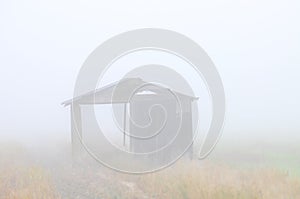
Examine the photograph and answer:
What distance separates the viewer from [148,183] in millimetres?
10141

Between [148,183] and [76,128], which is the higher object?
[76,128]

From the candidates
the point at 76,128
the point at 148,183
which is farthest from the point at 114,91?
the point at 148,183

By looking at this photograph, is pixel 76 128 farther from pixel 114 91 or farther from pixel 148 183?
pixel 148 183

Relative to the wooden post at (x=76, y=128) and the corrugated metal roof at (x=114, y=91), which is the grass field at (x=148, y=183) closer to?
the wooden post at (x=76, y=128)

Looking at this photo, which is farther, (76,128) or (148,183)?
(76,128)

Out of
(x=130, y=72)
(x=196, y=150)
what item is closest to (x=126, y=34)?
(x=130, y=72)

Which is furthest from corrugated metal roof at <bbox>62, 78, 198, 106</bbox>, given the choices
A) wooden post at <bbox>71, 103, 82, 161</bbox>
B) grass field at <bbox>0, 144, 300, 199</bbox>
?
grass field at <bbox>0, 144, 300, 199</bbox>

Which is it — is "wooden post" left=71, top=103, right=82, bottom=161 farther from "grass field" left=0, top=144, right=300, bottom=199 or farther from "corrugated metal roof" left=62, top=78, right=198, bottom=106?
"grass field" left=0, top=144, right=300, bottom=199

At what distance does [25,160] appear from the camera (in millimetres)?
14234

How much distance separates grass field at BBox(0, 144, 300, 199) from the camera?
8.16 m

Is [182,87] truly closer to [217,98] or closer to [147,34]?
[217,98]

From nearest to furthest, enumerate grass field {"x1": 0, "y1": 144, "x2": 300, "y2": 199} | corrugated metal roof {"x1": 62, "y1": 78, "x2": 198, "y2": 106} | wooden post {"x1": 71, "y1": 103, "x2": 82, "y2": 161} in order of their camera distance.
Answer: grass field {"x1": 0, "y1": 144, "x2": 300, "y2": 199}
corrugated metal roof {"x1": 62, "y1": 78, "x2": 198, "y2": 106}
wooden post {"x1": 71, "y1": 103, "x2": 82, "y2": 161}

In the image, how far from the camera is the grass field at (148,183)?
8.16 m

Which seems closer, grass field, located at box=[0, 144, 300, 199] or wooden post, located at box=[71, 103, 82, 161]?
grass field, located at box=[0, 144, 300, 199]
